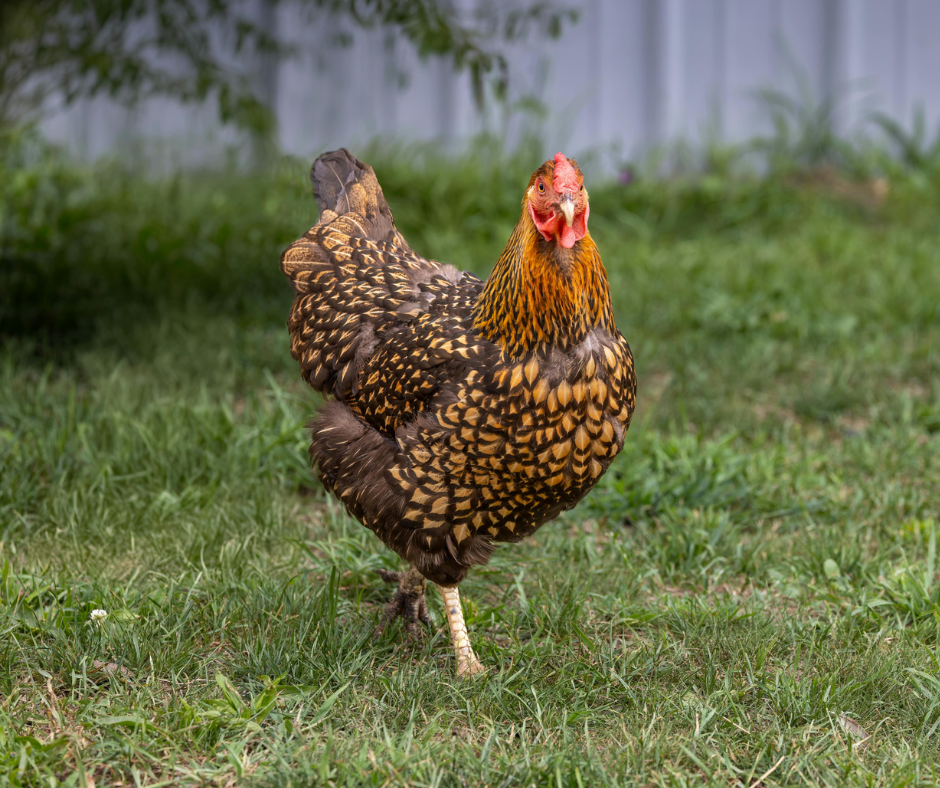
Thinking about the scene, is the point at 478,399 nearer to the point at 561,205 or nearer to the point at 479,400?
the point at 479,400

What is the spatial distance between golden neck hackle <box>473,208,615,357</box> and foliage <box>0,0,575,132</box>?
193cm

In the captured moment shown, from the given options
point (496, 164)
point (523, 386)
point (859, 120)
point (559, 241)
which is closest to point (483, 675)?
point (523, 386)

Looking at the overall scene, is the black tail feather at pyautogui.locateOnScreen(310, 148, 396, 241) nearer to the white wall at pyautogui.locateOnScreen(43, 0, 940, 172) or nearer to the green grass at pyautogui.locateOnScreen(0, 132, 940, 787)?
the green grass at pyautogui.locateOnScreen(0, 132, 940, 787)

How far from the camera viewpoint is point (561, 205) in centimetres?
199

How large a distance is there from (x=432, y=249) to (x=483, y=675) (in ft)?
11.7

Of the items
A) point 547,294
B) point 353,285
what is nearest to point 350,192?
point 353,285

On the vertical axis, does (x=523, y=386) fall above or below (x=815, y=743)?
above

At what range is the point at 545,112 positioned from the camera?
651cm

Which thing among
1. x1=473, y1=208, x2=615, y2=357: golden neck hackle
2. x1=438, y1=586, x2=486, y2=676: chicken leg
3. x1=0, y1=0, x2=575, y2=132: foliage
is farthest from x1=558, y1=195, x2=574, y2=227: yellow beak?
x1=0, y1=0, x2=575, y2=132: foliage

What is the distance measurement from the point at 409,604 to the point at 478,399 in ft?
2.49

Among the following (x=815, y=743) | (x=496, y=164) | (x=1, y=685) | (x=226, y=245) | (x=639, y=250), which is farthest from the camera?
(x=496, y=164)

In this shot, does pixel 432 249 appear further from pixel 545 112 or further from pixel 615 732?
pixel 615 732

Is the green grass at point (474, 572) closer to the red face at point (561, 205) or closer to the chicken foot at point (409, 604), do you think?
the chicken foot at point (409, 604)

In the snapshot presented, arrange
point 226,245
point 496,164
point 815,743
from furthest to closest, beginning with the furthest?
point 496,164
point 226,245
point 815,743
